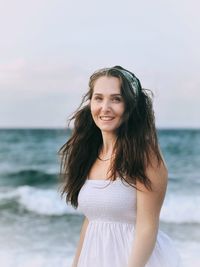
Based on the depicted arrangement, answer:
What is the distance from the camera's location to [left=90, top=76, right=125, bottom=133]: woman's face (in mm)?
2395

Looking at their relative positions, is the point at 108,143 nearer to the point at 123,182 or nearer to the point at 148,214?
the point at 123,182

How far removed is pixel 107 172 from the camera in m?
2.44

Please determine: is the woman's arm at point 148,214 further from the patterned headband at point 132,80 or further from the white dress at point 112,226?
the patterned headband at point 132,80

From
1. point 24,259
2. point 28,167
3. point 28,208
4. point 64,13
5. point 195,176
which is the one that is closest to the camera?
point 24,259

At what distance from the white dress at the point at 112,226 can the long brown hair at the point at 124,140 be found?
0.05 meters

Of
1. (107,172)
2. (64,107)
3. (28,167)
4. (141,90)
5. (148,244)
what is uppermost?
(141,90)

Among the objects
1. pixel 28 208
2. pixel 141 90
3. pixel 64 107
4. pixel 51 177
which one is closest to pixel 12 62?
pixel 64 107

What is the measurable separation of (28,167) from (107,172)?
10458mm

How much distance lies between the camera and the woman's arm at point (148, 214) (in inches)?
91.7

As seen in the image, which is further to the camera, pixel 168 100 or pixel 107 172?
pixel 168 100

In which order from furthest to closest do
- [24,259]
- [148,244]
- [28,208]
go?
[28,208] < [24,259] < [148,244]

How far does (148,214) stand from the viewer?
2348 mm

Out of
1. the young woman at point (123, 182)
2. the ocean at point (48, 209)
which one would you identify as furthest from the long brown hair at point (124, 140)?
the ocean at point (48, 209)

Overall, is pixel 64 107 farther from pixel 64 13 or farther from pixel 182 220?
pixel 182 220
